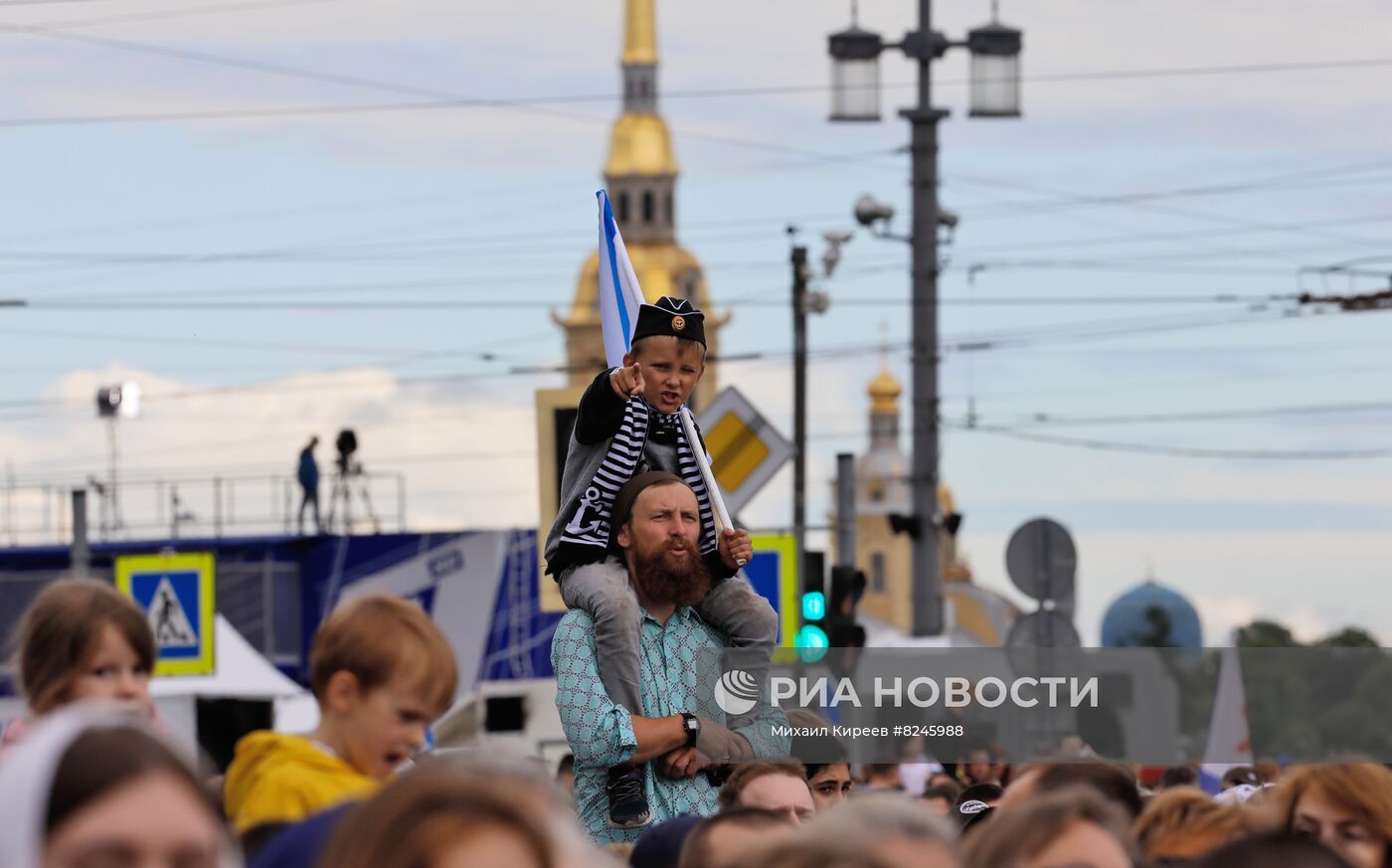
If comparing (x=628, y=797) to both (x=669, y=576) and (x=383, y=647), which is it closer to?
(x=669, y=576)

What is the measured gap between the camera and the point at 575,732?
22.9ft

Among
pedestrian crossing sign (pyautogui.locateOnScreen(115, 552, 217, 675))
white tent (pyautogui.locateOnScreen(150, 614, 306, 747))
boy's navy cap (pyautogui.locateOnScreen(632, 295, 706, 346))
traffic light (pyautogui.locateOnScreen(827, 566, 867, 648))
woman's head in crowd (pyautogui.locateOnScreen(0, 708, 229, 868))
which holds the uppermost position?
boy's navy cap (pyautogui.locateOnScreen(632, 295, 706, 346))

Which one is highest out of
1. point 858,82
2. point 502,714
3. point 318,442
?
point 858,82

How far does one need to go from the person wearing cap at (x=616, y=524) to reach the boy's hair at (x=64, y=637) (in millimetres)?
1980

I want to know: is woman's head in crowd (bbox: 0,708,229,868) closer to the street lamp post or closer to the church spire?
the street lamp post

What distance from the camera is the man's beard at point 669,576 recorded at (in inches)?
282

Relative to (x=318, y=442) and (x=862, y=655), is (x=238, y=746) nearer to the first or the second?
(x=862, y=655)

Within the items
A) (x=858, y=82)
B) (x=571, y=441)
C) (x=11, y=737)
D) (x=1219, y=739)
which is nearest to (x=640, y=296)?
(x=571, y=441)

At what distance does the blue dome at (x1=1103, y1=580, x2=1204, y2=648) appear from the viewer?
130500mm

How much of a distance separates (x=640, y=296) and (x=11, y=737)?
11.5 ft

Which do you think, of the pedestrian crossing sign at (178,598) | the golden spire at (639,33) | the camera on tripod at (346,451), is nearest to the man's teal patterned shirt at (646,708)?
the pedestrian crossing sign at (178,598)

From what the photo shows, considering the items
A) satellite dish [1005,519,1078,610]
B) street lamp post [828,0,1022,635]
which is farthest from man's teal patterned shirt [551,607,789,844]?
street lamp post [828,0,1022,635]

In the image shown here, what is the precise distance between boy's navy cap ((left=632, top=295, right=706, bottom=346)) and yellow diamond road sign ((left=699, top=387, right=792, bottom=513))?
8.89 m

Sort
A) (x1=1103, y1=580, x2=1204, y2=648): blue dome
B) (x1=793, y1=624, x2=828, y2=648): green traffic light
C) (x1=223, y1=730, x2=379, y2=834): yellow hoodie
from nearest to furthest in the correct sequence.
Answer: (x1=223, y1=730, x2=379, y2=834): yellow hoodie
(x1=793, y1=624, x2=828, y2=648): green traffic light
(x1=1103, y1=580, x2=1204, y2=648): blue dome
